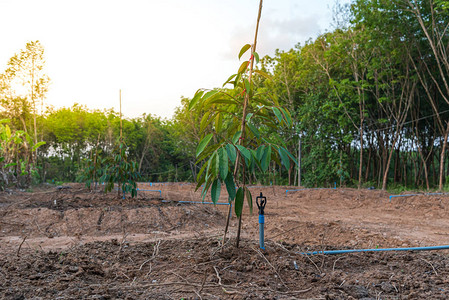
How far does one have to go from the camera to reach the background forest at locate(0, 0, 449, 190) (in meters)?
9.50

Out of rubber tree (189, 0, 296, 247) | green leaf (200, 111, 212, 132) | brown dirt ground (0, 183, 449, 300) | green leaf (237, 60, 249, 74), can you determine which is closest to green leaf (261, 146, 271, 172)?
rubber tree (189, 0, 296, 247)

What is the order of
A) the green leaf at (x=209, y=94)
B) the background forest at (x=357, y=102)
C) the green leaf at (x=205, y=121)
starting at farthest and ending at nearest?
the background forest at (x=357, y=102) → the green leaf at (x=205, y=121) → the green leaf at (x=209, y=94)

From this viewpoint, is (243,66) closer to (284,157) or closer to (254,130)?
(254,130)

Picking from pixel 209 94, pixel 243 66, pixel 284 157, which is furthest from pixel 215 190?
pixel 243 66

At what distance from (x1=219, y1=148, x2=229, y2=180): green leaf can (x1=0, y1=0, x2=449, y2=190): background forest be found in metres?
4.94

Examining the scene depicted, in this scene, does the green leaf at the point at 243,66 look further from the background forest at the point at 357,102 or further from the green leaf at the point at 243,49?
the background forest at the point at 357,102

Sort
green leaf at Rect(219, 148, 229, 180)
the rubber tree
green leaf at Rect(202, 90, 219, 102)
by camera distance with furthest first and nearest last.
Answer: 1. green leaf at Rect(202, 90, 219, 102)
2. the rubber tree
3. green leaf at Rect(219, 148, 229, 180)

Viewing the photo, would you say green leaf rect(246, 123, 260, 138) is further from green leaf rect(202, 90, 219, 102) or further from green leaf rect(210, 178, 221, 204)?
green leaf rect(210, 178, 221, 204)

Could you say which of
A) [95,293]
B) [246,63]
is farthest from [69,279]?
[246,63]

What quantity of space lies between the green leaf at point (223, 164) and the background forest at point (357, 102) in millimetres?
4939

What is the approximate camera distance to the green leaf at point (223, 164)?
2.04m

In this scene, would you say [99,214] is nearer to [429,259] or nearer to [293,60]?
[429,259]

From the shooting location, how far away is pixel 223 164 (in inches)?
81.8

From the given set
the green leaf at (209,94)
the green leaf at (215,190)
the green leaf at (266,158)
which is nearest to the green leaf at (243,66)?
the green leaf at (209,94)
